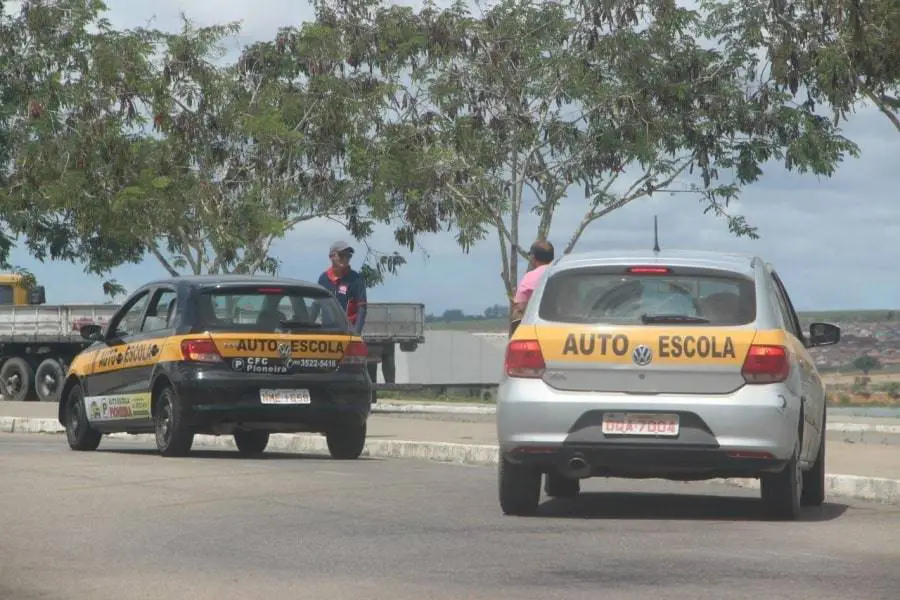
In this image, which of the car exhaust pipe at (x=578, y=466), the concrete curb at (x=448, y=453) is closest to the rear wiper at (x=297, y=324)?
the concrete curb at (x=448, y=453)

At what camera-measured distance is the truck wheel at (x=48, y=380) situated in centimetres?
3575

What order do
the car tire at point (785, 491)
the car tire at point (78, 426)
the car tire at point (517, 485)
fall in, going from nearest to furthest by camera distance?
the car tire at point (785, 491) < the car tire at point (517, 485) < the car tire at point (78, 426)

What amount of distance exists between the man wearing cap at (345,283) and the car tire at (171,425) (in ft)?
8.89

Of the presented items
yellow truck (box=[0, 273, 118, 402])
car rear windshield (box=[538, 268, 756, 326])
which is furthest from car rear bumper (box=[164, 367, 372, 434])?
yellow truck (box=[0, 273, 118, 402])

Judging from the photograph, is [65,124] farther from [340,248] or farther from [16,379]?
[340,248]

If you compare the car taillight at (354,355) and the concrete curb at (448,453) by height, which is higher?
the car taillight at (354,355)

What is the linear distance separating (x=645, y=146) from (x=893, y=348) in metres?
19.9

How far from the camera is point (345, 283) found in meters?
19.1

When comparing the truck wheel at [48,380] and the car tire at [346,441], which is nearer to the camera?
the car tire at [346,441]

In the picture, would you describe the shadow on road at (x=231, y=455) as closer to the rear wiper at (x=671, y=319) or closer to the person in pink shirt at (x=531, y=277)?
the person in pink shirt at (x=531, y=277)

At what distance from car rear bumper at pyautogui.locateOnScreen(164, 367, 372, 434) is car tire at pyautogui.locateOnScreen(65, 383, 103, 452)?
2.09 m

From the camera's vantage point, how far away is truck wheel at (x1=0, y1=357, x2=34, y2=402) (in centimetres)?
3616

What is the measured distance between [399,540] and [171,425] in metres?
6.83

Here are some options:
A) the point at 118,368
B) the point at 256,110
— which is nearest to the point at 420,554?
the point at 118,368
